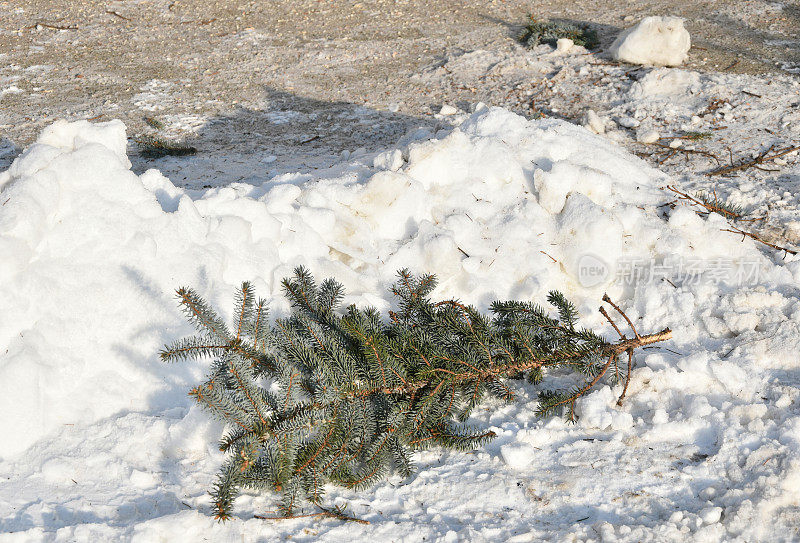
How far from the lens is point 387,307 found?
11.6 feet

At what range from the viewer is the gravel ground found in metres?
7.45

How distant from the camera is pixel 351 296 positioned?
3.53m

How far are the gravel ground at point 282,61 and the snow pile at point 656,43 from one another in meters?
0.37

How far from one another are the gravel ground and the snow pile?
0.37 m

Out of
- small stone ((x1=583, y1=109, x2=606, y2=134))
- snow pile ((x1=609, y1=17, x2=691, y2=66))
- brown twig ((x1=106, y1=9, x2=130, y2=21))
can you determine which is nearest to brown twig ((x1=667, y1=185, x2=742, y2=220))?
small stone ((x1=583, y1=109, x2=606, y2=134))

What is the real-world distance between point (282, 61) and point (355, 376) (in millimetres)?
7493

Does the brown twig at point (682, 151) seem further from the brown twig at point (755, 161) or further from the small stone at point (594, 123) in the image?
the small stone at point (594, 123)

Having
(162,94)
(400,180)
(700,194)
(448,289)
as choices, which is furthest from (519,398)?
(162,94)

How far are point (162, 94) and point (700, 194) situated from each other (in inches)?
257

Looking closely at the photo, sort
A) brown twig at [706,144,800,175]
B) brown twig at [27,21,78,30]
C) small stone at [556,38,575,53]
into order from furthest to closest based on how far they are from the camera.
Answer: brown twig at [27,21,78,30], small stone at [556,38,575,53], brown twig at [706,144,800,175]

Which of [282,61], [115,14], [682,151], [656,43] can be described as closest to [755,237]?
[682,151]

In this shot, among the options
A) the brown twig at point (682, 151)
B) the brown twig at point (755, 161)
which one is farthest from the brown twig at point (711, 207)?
the brown twig at point (682, 151)

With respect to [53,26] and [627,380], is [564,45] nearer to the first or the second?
[627,380]

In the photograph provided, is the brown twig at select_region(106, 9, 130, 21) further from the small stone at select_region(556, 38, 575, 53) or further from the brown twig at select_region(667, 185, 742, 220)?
the brown twig at select_region(667, 185, 742, 220)
